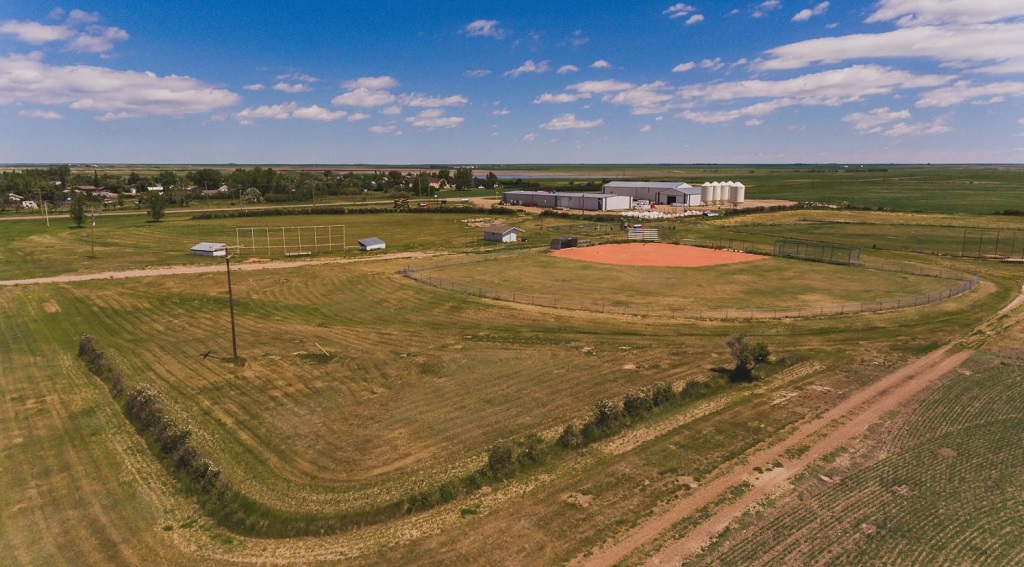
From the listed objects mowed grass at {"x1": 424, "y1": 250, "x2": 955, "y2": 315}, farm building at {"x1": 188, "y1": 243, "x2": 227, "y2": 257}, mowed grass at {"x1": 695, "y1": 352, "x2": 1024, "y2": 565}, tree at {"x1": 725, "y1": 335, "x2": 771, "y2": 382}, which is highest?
farm building at {"x1": 188, "y1": 243, "x2": 227, "y2": 257}

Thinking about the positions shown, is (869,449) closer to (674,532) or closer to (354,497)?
(674,532)

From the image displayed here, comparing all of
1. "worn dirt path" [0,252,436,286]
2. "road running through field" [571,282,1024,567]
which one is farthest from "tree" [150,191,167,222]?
"road running through field" [571,282,1024,567]

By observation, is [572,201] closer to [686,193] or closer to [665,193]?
[665,193]

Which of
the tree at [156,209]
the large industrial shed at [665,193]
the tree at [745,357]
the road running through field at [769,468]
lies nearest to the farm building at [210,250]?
the tree at [156,209]

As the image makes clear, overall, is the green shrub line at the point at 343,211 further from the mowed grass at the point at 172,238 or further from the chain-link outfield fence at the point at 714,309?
the chain-link outfield fence at the point at 714,309

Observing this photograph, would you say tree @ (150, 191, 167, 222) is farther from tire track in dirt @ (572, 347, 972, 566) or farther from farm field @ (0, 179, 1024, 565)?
tire track in dirt @ (572, 347, 972, 566)

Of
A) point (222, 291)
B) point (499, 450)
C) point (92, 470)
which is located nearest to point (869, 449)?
point (499, 450)
